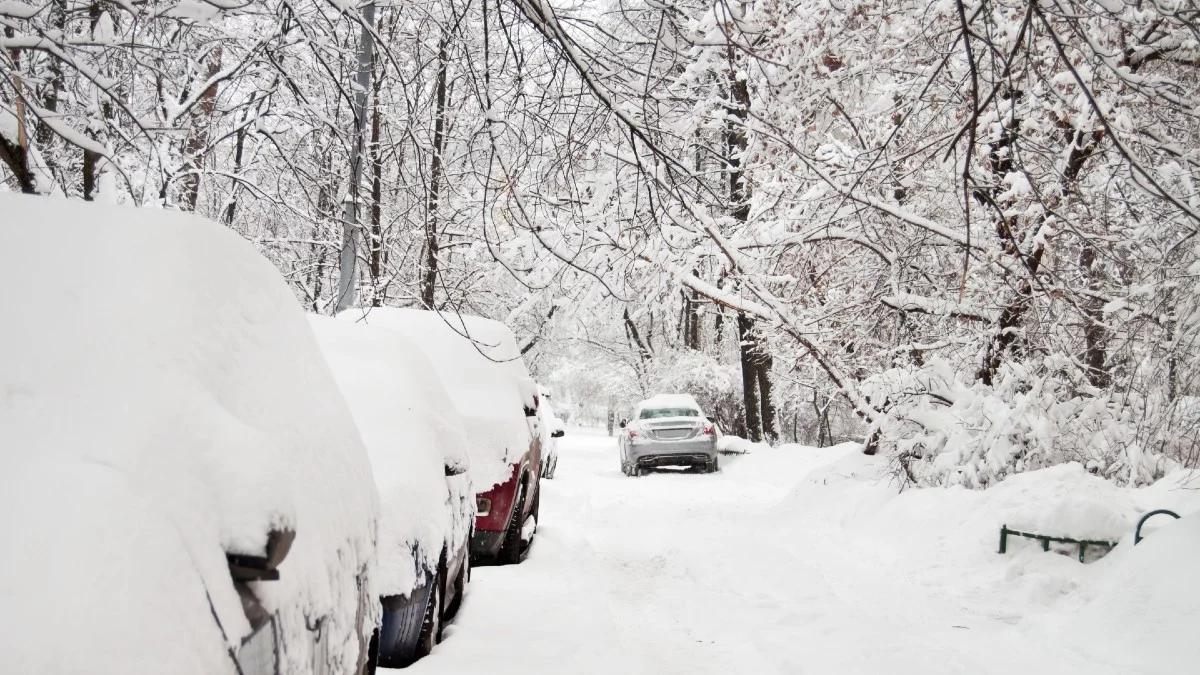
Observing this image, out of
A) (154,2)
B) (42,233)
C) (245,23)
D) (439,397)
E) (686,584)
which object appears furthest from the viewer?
(245,23)

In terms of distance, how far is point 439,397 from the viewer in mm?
5848

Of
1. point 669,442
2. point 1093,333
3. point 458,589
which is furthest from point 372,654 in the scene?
point 669,442

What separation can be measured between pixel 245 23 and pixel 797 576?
941 cm

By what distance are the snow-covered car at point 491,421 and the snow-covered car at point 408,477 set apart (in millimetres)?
614

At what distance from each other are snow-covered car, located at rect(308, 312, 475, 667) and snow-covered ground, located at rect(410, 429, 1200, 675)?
10.9 inches

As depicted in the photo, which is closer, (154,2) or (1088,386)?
(154,2)

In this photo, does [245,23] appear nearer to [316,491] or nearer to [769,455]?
[316,491]

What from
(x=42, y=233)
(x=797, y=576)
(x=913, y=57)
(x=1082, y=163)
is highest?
(x=913, y=57)

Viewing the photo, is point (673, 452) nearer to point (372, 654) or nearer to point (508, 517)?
point (508, 517)

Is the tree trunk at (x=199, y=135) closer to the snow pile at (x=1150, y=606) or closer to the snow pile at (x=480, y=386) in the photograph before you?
the snow pile at (x=480, y=386)

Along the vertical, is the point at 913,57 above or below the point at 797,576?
above

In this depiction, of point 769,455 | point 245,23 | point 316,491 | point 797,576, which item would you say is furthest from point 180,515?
point 769,455

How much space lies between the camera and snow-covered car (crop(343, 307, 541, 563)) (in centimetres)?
694

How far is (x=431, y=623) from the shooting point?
479cm
